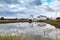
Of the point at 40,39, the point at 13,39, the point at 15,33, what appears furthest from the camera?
the point at 40,39

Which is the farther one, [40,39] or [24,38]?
[40,39]

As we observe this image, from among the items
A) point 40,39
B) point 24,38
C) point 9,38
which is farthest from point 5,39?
point 40,39

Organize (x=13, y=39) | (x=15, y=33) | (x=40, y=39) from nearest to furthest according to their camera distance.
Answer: (x=13, y=39) → (x=15, y=33) → (x=40, y=39)

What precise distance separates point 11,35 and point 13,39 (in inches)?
16.4

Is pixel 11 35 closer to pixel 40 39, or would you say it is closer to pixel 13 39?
pixel 13 39

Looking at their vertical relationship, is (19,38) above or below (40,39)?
above

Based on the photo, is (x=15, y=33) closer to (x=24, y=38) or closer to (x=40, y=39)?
(x=24, y=38)

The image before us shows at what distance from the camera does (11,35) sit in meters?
9.88

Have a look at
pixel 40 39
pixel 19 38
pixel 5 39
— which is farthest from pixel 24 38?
pixel 40 39

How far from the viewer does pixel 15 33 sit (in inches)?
409

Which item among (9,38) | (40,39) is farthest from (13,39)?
(40,39)

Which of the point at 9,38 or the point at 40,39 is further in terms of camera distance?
the point at 40,39

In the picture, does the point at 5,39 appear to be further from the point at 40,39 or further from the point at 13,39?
the point at 40,39

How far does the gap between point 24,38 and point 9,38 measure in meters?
0.82
